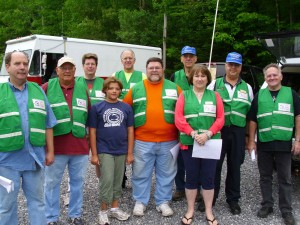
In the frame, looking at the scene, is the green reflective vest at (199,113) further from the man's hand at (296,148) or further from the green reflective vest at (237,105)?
the man's hand at (296,148)

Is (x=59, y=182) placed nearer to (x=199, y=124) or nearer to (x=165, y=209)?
(x=165, y=209)

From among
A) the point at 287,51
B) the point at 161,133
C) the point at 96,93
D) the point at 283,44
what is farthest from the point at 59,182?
the point at 287,51

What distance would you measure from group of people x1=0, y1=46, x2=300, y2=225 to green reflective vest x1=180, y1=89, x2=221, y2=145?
0.4 inches

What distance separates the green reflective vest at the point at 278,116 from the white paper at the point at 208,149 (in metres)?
0.67

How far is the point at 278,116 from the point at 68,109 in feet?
7.92

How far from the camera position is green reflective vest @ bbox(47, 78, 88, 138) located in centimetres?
367

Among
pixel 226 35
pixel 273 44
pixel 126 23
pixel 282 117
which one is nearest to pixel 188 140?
pixel 282 117

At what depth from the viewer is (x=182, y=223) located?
13.3ft

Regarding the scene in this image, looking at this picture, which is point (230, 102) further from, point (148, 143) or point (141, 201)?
point (141, 201)

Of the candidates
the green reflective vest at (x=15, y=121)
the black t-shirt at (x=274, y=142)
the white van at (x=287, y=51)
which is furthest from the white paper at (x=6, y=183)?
the white van at (x=287, y=51)

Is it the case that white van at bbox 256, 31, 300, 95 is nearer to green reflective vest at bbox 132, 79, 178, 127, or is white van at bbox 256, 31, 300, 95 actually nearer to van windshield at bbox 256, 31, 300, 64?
van windshield at bbox 256, 31, 300, 64

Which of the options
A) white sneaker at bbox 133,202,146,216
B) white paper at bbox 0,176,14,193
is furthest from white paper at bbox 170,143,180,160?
white paper at bbox 0,176,14,193

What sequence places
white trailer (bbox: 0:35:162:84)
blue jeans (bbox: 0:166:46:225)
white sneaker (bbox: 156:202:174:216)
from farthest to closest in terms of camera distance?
white trailer (bbox: 0:35:162:84), white sneaker (bbox: 156:202:174:216), blue jeans (bbox: 0:166:46:225)

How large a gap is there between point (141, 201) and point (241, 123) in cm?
159
